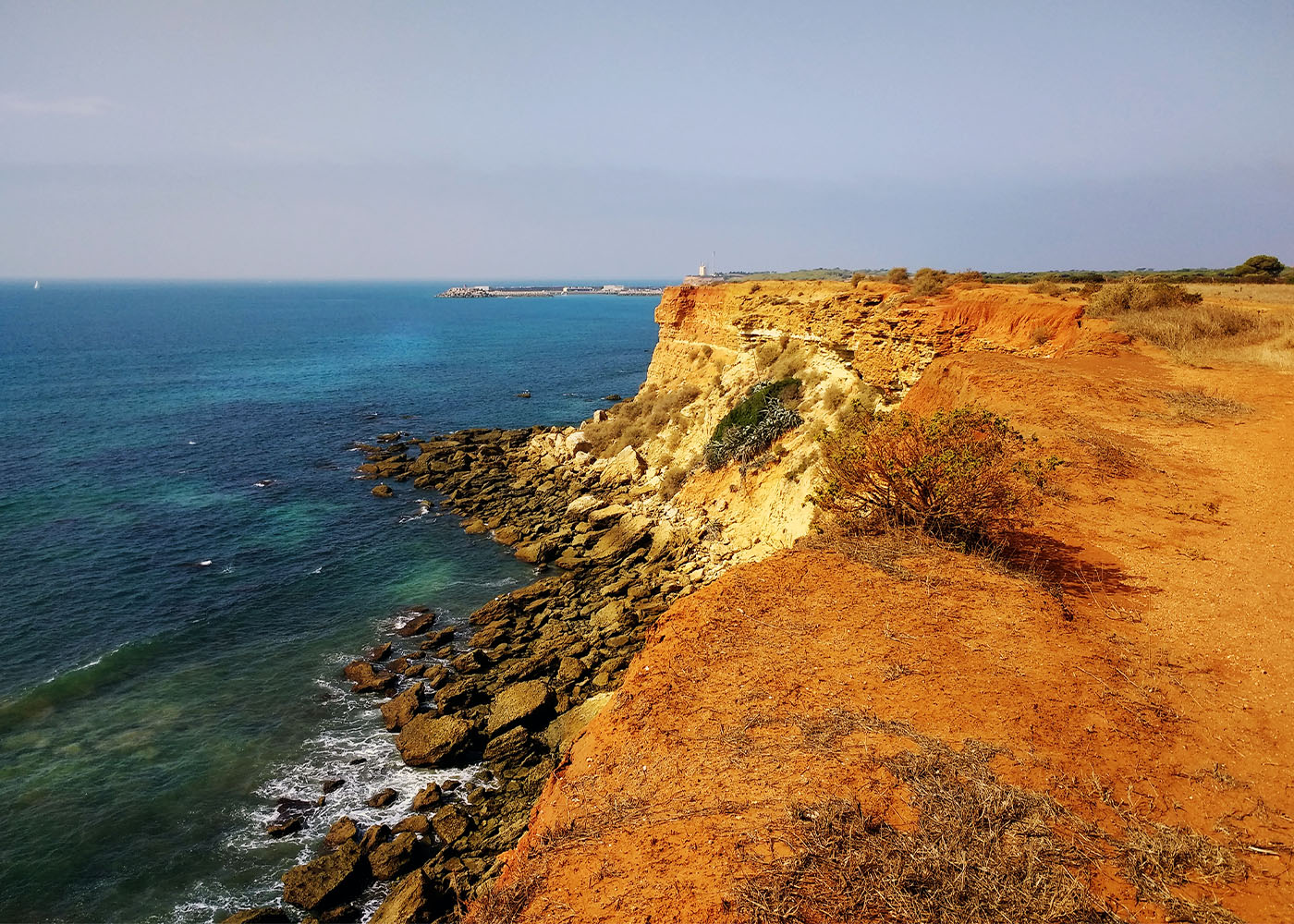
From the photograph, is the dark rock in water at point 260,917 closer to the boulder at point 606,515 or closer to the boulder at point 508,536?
the boulder at point 508,536

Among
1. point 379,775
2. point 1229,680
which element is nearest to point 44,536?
Answer: point 379,775

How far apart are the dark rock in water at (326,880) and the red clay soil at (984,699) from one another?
7465 mm

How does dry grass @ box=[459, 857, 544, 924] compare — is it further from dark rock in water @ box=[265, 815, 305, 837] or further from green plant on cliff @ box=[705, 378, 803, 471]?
green plant on cliff @ box=[705, 378, 803, 471]

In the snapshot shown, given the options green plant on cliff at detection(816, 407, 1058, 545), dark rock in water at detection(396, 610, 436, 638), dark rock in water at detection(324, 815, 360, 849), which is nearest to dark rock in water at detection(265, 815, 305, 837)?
dark rock in water at detection(324, 815, 360, 849)

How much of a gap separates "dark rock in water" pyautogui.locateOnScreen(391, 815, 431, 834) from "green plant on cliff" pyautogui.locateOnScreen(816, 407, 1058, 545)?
11.2 m

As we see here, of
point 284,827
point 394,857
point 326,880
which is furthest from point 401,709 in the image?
point 326,880

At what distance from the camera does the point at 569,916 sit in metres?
5.82

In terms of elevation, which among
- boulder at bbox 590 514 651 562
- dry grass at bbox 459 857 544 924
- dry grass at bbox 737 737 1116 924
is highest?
dry grass at bbox 737 737 1116 924

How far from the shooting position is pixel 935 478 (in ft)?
35.9

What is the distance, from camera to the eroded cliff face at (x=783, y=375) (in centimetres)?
2091

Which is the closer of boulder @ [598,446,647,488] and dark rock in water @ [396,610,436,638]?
dark rock in water @ [396,610,436,638]

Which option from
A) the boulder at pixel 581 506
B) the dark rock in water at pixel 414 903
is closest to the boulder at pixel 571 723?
the dark rock in water at pixel 414 903

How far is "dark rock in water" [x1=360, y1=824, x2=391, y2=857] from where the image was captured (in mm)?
13281

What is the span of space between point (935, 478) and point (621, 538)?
53.9ft
